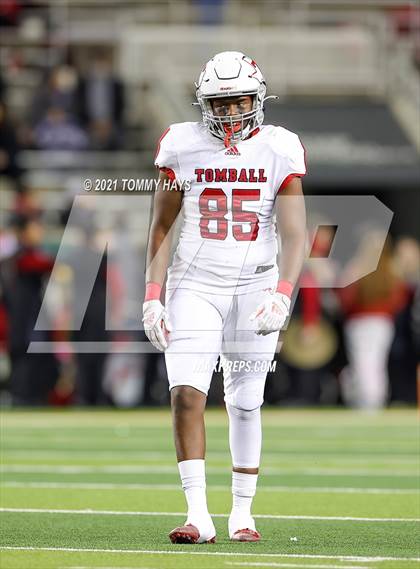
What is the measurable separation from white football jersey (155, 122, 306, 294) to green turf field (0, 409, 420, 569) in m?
1.03

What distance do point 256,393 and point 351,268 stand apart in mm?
8836

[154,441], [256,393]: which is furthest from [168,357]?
[154,441]

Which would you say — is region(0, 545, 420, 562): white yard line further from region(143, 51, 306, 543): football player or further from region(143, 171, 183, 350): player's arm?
region(143, 171, 183, 350): player's arm

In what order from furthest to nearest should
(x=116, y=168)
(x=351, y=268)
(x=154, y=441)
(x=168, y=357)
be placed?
(x=116, y=168), (x=351, y=268), (x=154, y=441), (x=168, y=357)

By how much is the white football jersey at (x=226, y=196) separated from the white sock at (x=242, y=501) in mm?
735

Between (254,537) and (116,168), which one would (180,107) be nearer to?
(116,168)

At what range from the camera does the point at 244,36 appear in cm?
1884

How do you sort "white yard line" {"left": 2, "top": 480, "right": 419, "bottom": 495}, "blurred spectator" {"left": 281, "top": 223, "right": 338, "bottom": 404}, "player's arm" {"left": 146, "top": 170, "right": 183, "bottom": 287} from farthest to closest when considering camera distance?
"blurred spectator" {"left": 281, "top": 223, "right": 338, "bottom": 404}, "white yard line" {"left": 2, "top": 480, "right": 419, "bottom": 495}, "player's arm" {"left": 146, "top": 170, "right": 183, "bottom": 287}

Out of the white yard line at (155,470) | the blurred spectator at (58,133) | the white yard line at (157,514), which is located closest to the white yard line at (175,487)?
the white yard line at (155,470)

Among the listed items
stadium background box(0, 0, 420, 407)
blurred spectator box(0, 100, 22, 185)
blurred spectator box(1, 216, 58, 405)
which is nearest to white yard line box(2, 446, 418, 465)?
stadium background box(0, 0, 420, 407)

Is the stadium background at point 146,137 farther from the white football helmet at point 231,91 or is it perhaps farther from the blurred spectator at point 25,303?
the white football helmet at point 231,91

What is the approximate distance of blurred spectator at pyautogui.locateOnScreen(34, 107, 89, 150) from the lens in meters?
17.4

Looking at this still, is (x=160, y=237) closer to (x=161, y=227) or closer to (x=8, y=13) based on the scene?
(x=161, y=227)

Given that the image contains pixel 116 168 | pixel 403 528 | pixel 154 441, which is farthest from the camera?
pixel 116 168
